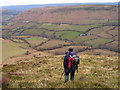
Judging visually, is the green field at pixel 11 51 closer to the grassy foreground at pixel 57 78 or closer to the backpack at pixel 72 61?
the grassy foreground at pixel 57 78

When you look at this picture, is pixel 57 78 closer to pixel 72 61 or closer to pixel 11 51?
pixel 72 61

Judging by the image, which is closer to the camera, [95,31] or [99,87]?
[99,87]

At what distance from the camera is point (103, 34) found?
159 metres

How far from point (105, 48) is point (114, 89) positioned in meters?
104

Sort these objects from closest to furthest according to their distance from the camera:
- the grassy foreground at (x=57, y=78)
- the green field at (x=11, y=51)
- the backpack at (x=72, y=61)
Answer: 1. the grassy foreground at (x=57, y=78)
2. the backpack at (x=72, y=61)
3. the green field at (x=11, y=51)

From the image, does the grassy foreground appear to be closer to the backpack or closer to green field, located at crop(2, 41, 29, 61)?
the backpack

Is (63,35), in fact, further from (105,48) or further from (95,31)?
(105,48)

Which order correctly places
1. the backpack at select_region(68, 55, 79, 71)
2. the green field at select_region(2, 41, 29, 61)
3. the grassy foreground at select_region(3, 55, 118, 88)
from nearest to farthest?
the grassy foreground at select_region(3, 55, 118, 88) < the backpack at select_region(68, 55, 79, 71) < the green field at select_region(2, 41, 29, 61)

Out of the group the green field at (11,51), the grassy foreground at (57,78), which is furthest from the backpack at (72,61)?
the green field at (11,51)

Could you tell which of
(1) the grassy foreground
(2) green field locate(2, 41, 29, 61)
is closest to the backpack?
(1) the grassy foreground

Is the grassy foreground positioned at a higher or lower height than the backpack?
lower

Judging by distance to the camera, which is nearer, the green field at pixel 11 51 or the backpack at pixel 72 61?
the backpack at pixel 72 61

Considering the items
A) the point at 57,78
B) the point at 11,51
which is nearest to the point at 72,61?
the point at 57,78

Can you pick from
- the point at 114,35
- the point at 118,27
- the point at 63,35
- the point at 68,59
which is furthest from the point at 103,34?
the point at 68,59
